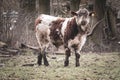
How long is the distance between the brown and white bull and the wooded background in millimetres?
4798

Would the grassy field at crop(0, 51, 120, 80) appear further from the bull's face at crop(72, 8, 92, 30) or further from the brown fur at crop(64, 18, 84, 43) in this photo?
the bull's face at crop(72, 8, 92, 30)

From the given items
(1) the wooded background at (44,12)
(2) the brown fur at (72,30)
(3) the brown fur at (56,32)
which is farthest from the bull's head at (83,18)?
(1) the wooded background at (44,12)

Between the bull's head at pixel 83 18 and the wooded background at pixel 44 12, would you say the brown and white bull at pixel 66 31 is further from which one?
the wooded background at pixel 44 12

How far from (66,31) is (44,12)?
745cm

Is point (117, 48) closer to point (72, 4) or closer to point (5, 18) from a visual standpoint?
point (72, 4)

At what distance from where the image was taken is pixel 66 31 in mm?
12289

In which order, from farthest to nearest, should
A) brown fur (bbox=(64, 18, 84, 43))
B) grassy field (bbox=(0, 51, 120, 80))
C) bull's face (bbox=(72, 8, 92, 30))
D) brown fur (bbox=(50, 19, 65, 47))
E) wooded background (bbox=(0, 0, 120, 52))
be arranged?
wooded background (bbox=(0, 0, 120, 52)) < brown fur (bbox=(50, 19, 65, 47)) < brown fur (bbox=(64, 18, 84, 43)) < bull's face (bbox=(72, 8, 92, 30)) < grassy field (bbox=(0, 51, 120, 80))

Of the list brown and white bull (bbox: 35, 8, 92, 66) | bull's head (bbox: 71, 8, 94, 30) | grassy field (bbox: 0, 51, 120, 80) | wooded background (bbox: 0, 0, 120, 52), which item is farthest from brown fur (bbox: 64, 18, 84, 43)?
wooded background (bbox: 0, 0, 120, 52)

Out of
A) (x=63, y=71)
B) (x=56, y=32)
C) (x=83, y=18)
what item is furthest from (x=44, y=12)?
Answer: (x=63, y=71)

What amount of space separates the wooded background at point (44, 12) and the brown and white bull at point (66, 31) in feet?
15.7

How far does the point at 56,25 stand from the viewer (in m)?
12.7

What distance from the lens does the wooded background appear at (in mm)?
17938

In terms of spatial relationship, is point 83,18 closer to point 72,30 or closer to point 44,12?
point 72,30

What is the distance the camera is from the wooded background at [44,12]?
17.9m
